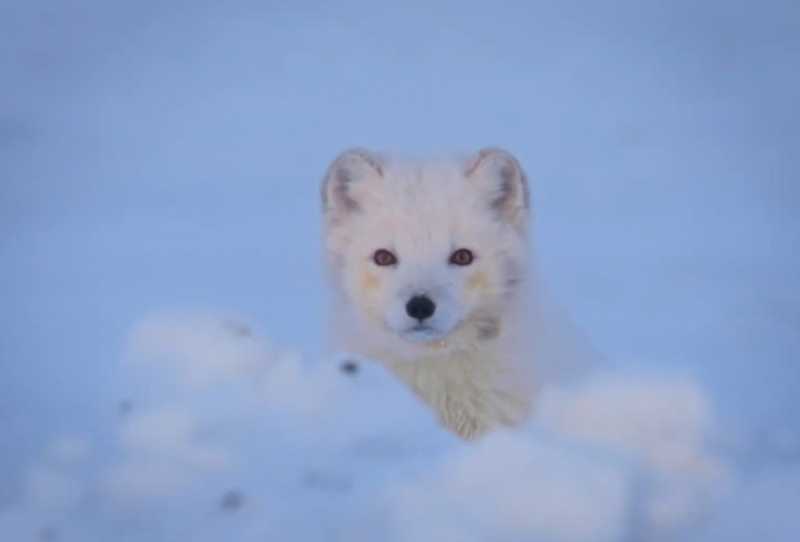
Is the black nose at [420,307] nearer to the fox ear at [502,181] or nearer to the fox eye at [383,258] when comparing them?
the fox eye at [383,258]

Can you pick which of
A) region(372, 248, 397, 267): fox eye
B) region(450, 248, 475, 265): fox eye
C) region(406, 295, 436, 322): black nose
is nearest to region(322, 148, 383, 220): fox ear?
region(372, 248, 397, 267): fox eye

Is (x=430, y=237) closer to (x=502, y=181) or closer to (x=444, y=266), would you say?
(x=444, y=266)

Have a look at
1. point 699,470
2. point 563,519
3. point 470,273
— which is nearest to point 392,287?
point 470,273

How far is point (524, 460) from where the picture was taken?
407 cm

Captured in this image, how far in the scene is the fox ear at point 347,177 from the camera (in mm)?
4133

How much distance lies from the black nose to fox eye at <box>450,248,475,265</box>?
0.24m

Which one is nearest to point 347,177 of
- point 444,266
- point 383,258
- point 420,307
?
point 383,258

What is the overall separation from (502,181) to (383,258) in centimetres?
47

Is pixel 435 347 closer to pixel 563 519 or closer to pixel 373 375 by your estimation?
pixel 373 375

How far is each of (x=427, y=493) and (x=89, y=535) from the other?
1.07m

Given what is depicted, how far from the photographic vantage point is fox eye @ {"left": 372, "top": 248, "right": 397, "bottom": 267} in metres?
4.00

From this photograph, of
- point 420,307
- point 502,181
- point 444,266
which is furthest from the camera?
point 502,181

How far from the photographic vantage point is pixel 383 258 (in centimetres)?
401

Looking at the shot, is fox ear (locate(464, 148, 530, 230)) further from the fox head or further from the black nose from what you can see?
the black nose
